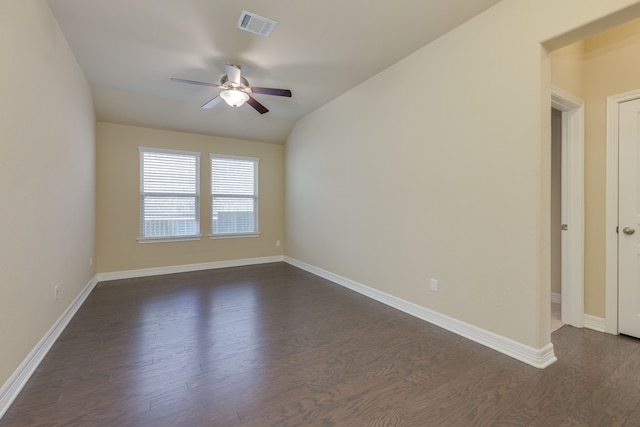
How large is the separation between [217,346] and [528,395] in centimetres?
234

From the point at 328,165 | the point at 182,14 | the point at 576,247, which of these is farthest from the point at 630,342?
the point at 182,14

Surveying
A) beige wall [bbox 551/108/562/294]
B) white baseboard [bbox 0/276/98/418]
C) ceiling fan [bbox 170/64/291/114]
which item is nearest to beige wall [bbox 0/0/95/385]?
white baseboard [bbox 0/276/98/418]

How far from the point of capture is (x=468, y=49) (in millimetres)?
2654

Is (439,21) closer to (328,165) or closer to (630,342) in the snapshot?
(328,165)

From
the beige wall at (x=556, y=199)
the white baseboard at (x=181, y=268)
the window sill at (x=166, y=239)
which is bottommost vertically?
the white baseboard at (x=181, y=268)

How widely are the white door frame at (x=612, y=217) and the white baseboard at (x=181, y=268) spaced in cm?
510

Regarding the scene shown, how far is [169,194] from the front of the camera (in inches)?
206

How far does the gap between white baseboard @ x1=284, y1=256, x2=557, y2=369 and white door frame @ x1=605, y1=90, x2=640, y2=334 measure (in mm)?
963

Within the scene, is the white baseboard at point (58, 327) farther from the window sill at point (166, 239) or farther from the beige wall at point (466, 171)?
→ the beige wall at point (466, 171)

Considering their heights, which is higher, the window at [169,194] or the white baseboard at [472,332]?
the window at [169,194]

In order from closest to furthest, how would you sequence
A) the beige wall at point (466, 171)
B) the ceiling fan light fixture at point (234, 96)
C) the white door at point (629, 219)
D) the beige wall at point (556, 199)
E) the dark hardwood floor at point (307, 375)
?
1. the dark hardwood floor at point (307, 375)
2. the beige wall at point (466, 171)
3. the white door at point (629, 219)
4. the ceiling fan light fixture at point (234, 96)
5. the beige wall at point (556, 199)

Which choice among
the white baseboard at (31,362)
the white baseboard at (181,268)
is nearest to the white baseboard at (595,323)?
the white baseboard at (31,362)

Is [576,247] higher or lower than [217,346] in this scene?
higher

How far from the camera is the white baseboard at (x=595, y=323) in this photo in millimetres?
2773
